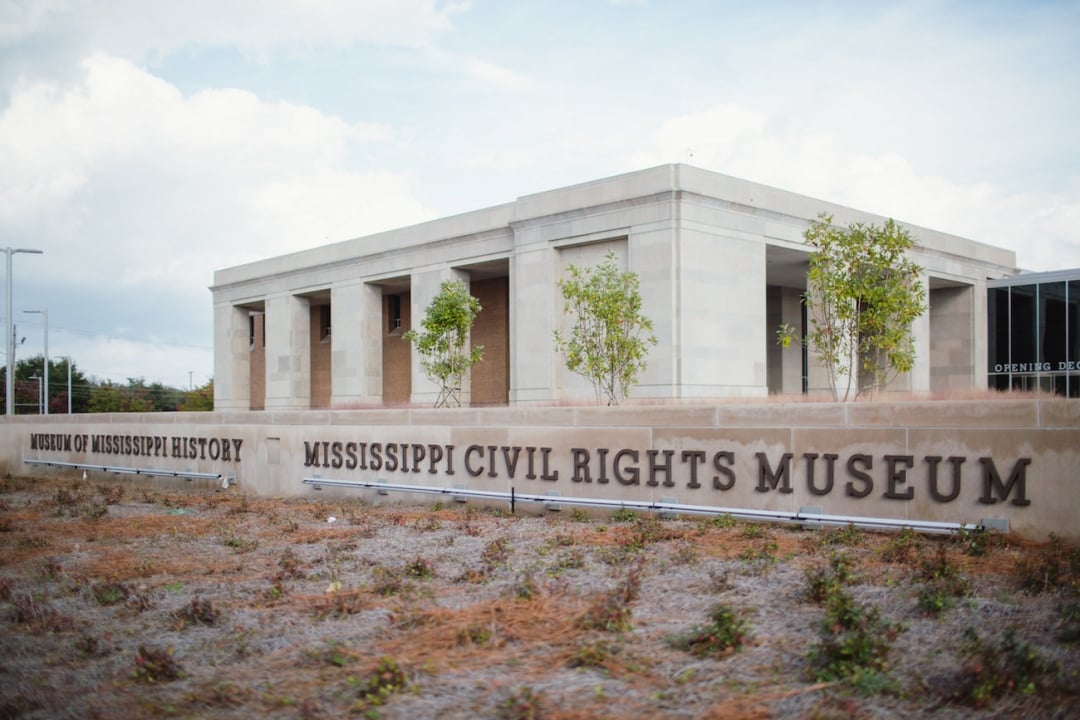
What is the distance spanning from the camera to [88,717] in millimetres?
5402

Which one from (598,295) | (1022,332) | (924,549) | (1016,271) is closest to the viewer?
(924,549)

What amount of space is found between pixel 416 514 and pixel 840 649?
8.91 meters

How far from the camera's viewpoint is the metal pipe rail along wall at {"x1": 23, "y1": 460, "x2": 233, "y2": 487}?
19.5m

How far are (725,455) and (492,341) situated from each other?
90.7ft

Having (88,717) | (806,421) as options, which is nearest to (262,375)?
(806,421)

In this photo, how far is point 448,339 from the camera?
32.6 meters

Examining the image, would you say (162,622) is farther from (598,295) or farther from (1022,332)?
(1022,332)

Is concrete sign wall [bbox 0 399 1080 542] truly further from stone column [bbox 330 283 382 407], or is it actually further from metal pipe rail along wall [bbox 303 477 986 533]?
stone column [bbox 330 283 382 407]

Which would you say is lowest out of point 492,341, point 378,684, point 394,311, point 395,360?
point 378,684

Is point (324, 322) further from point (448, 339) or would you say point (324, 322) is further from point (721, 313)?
point (721, 313)

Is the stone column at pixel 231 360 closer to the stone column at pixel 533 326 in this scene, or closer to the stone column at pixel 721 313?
the stone column at pixel 533 326

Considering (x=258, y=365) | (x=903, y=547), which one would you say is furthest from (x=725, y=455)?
(x=258, y=365)

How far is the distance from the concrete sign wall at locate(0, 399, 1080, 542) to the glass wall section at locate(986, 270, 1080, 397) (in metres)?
30.5

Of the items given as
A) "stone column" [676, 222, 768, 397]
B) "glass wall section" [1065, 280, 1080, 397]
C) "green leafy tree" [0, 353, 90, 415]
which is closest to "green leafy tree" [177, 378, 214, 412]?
"green leafy tree" [0, 353, 90, 415]
